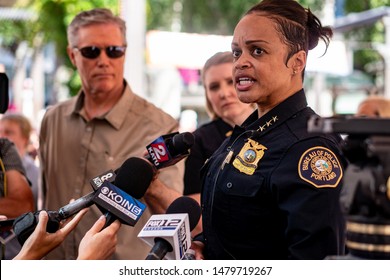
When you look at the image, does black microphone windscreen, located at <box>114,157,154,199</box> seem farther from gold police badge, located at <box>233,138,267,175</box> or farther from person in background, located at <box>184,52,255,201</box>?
person in background, located at <box>184,52,255,201</box>

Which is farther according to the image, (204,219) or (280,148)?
(204,219)

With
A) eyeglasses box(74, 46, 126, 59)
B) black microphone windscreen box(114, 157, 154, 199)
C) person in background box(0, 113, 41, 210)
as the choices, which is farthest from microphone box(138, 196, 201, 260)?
person in background box(0, 113, 41, 210)

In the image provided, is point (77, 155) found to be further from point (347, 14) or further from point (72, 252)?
point (347, 14)

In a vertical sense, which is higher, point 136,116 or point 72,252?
point 136,116

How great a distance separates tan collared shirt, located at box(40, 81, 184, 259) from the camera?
3.91 metres

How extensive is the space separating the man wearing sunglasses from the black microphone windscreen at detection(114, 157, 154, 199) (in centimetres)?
108

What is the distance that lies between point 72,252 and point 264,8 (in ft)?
6.01

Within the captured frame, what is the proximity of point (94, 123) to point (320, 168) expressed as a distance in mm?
2063

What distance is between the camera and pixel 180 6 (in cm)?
1656

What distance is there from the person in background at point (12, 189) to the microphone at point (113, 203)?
42.2 inches

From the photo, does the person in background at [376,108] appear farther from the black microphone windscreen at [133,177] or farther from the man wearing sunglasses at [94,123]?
the black microphone windscreen at [133,177]

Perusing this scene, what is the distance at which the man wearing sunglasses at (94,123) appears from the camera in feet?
13.2

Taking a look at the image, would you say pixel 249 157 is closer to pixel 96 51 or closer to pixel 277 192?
pixel 277 192
